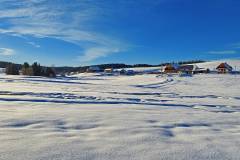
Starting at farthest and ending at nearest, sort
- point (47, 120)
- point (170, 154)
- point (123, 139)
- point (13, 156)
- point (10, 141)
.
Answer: point (47, 120) < point (123, 139) < point (10, 141) < point (170, 154) < point (13, 156)

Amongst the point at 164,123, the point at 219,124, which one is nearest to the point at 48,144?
the point at 164,123

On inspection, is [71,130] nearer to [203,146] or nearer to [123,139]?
[123,139]

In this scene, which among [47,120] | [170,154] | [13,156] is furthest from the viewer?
[47,120]

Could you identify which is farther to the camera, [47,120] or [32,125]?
[47,120]

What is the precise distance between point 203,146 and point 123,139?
1.23 meters

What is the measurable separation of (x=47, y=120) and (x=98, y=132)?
4.89ft

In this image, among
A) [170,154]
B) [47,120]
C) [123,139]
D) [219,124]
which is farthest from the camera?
[219,124]

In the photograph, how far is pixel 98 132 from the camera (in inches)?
220

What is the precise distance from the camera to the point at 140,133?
5.54 metres

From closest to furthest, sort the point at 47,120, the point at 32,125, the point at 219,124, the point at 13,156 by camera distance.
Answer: the point at 13,156, the point at 32,125, the point at 47,120, the point at 219,124

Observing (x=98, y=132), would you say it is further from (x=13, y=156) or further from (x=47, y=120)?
(x=13, y=156)

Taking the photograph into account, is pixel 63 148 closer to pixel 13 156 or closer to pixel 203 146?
pixel 13 156

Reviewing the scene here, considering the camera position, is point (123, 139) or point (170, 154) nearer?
point (170, 154)

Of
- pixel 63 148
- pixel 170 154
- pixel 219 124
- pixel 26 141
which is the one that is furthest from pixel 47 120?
pixel 219 124
